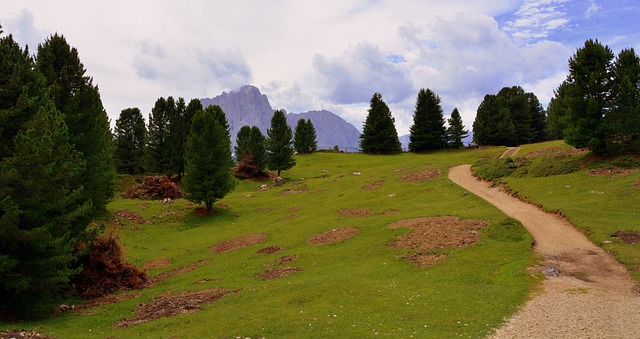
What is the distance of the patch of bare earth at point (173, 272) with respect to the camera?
27688mm

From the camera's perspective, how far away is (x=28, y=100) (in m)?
22.4

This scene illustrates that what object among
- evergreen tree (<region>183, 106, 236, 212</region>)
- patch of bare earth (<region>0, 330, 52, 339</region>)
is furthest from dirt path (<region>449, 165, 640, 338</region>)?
evergreen tree (<region>183, 106, 236, 212</region>)

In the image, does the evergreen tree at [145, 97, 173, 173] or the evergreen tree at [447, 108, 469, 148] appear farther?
the evergreen tree at [447, 108, 469, 148]

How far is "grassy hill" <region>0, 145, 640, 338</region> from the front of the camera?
1547cm

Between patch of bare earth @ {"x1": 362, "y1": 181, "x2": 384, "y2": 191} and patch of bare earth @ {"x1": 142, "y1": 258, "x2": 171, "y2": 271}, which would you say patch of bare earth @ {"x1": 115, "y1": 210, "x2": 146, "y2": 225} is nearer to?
patch of bare earth @ {"x1": 142, "y1": 258, "x2": 171, "y2": 271}

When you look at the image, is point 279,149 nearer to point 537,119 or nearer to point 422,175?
point 422,175

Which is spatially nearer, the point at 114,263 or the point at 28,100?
the point at 28,100

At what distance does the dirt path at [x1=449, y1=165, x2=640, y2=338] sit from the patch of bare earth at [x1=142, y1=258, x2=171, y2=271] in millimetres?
26784

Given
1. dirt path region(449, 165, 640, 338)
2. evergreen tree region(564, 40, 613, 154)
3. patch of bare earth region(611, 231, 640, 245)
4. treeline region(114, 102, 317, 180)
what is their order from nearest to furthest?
dirt path region(449, 165, 640, 338)
patch of bare earth region(611, 231, 640, 245)
evergreen tree region(564, 40, 613, 154)
treeline region(114, 102, 317, 180)

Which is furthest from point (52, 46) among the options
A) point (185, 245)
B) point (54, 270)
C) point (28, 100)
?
point (54, 270)

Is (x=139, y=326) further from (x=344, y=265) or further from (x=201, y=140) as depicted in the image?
(x=201, y=140)

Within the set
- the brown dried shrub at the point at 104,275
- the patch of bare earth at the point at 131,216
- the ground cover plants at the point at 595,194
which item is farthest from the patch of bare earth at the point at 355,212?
the patch of bare earth at the point at 131,216

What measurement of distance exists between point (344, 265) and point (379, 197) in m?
22.9

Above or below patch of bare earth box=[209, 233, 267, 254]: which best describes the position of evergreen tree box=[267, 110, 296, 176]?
above
